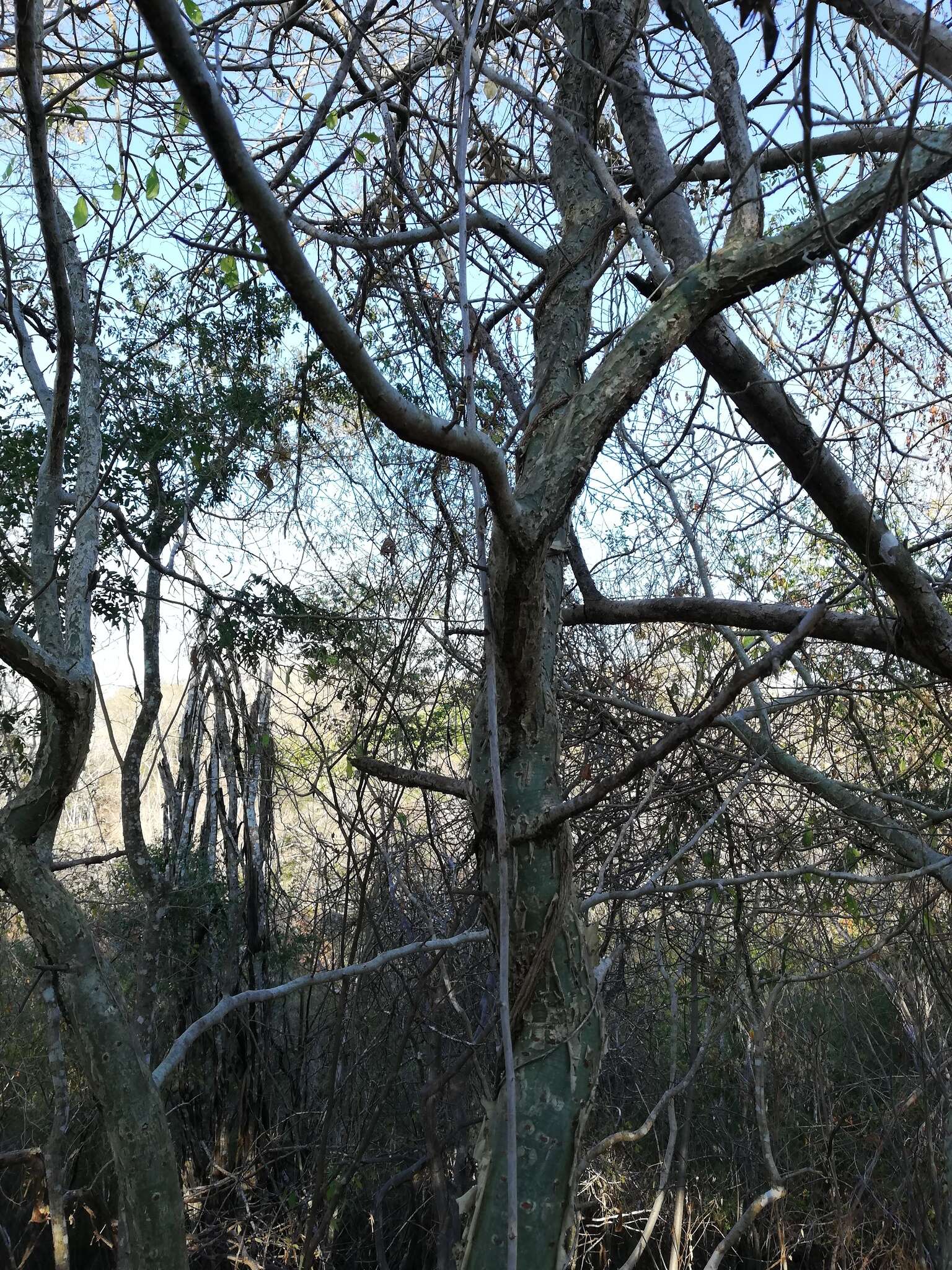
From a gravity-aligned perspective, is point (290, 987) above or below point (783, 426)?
below

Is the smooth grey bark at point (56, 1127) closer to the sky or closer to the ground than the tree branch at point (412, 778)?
closer to the ground

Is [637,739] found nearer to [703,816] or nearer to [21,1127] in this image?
[703,816]

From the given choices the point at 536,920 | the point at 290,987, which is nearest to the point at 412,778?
the point at 536,920

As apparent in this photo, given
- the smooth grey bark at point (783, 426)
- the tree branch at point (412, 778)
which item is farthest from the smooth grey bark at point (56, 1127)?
the smooth grey bark at point (783, 426)

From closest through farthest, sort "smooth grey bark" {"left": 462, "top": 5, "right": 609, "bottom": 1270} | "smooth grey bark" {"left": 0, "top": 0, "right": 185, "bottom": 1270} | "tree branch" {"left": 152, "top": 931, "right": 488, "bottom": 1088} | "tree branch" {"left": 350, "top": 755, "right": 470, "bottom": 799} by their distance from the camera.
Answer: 1. "smooth grey bark" {"left": 462, "top": 5, "right": 609, "bottom": 1270}
2. "tree branch" {"left": 350, "top": 755, "right": 470, "bottom": 799}
3. "tree branch" {"left": 152, "top": 931, "right": 488, "bottom": 1088}
4. "smooth grey bark" {"left": 0, "top": 0, "right": 185, "bottom": 1270}

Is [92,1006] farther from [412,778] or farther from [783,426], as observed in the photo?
[783,426]

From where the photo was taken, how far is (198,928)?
20.8 ft

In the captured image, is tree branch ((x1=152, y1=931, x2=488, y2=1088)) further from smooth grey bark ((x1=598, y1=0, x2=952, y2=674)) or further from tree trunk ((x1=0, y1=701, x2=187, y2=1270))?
smooth grey bark ((x1=598, y1=0, x2=952, y2=674))

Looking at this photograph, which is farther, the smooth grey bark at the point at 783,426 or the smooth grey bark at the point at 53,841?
the smooth grey bark at the point at 783,426

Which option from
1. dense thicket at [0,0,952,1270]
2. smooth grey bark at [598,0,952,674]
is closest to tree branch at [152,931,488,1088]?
dense thicket at [0,0,952,1270]

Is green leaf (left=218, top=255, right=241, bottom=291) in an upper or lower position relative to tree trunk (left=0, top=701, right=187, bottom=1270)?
upper

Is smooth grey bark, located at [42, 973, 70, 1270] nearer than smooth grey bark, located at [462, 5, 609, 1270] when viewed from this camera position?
No

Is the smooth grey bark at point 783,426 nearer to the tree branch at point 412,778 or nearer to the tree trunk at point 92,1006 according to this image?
the tree branch at point 412,778

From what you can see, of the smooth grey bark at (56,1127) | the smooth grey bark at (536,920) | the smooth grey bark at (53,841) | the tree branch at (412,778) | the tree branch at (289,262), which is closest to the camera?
the tree branch at (289,262)
